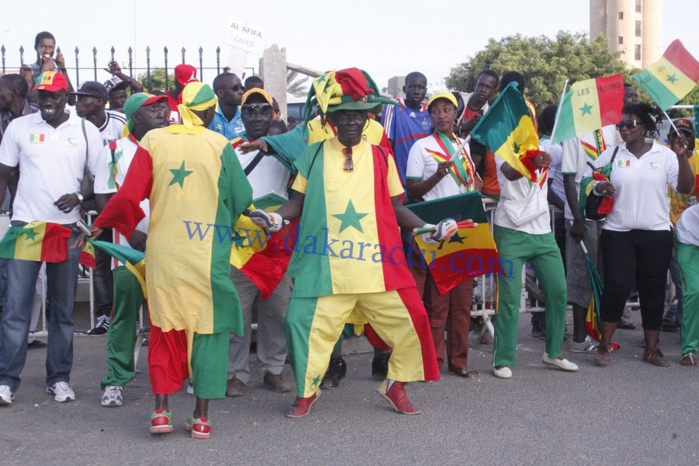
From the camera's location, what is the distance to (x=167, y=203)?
17.0 feet

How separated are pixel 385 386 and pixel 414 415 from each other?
0.88 feet

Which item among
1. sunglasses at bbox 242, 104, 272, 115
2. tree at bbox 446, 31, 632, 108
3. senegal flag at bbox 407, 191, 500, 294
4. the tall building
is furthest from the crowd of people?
the tall building

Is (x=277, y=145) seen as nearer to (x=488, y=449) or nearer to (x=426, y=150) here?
(x=426, y=150)

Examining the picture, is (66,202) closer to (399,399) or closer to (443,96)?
(399,399)

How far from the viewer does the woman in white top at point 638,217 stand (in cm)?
710

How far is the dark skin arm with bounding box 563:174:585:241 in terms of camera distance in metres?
7.61

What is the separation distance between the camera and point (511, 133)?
669 centimetres

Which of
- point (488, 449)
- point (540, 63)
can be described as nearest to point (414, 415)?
point (488, 449)

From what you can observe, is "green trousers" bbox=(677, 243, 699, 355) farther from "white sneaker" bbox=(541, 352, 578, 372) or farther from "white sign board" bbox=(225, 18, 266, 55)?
"white sign board" bbox=(225, 18, 266, 55)

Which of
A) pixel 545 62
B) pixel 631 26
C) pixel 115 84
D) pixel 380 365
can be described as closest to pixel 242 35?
pixel 115 84

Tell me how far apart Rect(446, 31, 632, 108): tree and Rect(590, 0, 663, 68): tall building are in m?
47.5

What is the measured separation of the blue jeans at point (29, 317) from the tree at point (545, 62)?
31.4 metres

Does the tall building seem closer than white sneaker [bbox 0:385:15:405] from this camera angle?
No

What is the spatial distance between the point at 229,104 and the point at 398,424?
3.22 m
